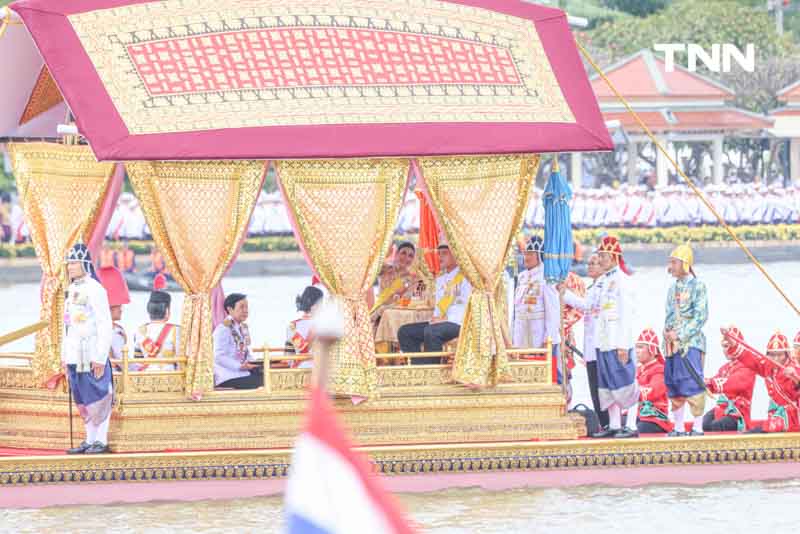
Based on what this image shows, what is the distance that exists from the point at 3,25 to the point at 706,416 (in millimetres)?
5691

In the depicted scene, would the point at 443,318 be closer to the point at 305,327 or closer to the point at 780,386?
the point at 305,327

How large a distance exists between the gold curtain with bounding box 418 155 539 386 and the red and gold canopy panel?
22 cm

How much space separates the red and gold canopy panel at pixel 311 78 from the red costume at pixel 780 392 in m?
1.90

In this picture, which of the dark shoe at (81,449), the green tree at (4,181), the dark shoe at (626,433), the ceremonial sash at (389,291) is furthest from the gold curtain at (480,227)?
the green tree at (4,181)

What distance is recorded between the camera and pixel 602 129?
13336 millimetres

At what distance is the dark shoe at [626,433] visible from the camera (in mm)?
13555

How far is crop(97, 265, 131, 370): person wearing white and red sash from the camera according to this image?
13.5 metres

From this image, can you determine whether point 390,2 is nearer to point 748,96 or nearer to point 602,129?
point 602,129

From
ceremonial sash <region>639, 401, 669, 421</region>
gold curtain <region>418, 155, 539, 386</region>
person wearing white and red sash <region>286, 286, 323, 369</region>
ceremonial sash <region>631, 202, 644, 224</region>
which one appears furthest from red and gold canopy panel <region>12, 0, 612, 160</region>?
ceremonial sash <region>631, 202, 644, 224</region>

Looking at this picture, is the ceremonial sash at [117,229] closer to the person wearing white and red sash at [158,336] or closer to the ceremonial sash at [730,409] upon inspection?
the person wearing white and red sash at [158,336]

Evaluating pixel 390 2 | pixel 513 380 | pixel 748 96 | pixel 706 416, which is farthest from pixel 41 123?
pixel 748 96

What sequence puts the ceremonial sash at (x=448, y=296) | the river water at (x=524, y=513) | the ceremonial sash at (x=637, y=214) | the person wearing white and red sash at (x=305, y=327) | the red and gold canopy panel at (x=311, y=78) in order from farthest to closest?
the ceremonial sash at (x=637, y=214), the ceremonial sash at (x=448, y=296), the person wearing white and red sash at (x=305, y=327), the river water at (x=524, y=513), the red and gold canopy panel at (x=311, y=78)

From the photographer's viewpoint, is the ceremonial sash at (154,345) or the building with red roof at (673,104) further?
the building with red roof at (673,104)

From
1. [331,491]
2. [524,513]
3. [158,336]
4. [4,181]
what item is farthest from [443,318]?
[4,181]
